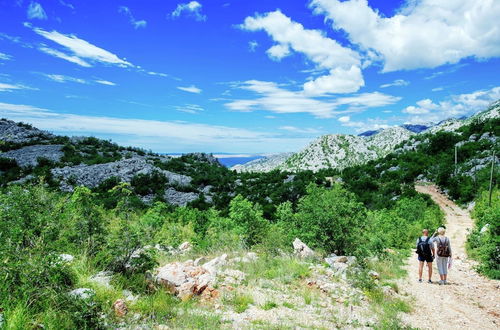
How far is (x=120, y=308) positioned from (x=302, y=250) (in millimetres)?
7330

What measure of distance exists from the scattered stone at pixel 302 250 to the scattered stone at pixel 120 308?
682cm

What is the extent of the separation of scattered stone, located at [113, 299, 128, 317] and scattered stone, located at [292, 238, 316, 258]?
6816mm

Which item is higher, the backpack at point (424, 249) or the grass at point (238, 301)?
the backpack at point (424, 249)

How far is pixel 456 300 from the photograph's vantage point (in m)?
9.29

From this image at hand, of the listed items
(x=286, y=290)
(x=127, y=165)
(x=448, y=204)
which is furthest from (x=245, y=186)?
(x=286, y=290)

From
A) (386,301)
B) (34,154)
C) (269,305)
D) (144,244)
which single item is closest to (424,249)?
(386,301)

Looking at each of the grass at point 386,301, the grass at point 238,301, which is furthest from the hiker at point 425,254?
the grass at point 238,301

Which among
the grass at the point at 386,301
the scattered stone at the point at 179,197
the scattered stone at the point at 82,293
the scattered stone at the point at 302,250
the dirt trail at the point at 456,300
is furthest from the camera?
the scattered stone at the point at 179,197

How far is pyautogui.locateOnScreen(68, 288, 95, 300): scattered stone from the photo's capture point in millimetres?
5055

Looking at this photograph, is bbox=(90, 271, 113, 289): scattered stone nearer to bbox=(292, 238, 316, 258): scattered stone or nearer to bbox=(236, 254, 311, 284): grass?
bbox=(236, 254, 311, 284): grass

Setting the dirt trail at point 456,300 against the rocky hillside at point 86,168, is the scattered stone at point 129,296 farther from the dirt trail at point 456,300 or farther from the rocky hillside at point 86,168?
the rocky hillside at point 86,168

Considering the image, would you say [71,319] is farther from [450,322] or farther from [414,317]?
[450,322]

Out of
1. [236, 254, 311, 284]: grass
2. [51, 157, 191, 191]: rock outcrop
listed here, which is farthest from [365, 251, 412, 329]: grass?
[51, 157, 191, 191]: rock outcrop

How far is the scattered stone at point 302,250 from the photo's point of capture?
1130 cm
